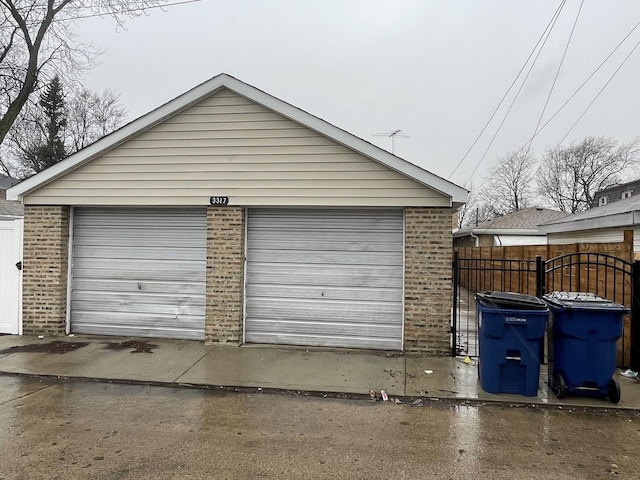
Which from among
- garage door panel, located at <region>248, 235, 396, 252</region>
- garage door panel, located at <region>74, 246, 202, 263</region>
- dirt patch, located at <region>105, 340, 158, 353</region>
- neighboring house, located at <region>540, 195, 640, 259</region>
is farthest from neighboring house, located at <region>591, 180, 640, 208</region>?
dirt patch, located at <region>105, 340, 158, 353</region>

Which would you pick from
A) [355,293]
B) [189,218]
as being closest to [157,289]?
[189,218]

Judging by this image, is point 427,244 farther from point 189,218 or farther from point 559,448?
point 189,218

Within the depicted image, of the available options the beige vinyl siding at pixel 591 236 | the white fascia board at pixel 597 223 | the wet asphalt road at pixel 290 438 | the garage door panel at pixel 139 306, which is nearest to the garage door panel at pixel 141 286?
the garage door panel at pixel 139 306

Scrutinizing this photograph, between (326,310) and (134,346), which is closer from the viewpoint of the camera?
(134,346)

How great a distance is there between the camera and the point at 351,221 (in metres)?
7.10

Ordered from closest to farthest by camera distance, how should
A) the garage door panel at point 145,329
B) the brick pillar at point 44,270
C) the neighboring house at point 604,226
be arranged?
the garage door panel at point 145,329
the brick pillar at point 44,270
the neighboring house at point 604,226

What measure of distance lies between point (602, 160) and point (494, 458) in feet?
149

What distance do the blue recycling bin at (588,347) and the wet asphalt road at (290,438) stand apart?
0.35m

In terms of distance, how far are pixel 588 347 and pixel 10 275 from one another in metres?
9.27

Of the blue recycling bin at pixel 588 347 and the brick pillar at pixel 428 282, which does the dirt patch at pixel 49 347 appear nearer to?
the brick pillar at pixel 428 282

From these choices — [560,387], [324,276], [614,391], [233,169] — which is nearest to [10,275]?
[233,169]

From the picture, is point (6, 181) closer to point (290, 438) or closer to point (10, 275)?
point (10, 275)

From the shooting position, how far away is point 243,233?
7168 millimetres

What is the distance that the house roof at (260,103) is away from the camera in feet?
21.4
